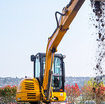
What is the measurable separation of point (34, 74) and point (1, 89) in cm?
931

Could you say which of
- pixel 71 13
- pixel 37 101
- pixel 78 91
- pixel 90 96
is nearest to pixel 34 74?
pixel 37 101

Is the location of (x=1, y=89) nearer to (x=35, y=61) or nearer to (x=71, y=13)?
(x=35, y=61)

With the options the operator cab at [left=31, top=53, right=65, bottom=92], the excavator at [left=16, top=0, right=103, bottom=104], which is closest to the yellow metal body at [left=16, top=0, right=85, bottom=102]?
the excavator at [left=16, top=0, right=103, bottom=104]

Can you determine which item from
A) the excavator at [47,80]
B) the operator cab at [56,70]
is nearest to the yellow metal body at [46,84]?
the excavator at [47,80]

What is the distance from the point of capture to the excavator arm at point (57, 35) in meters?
8.02

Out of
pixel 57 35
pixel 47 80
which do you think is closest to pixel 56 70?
pixel 47 80

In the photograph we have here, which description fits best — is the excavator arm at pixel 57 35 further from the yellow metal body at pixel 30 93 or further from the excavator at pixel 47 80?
the yellow metal body at pixel 30 93

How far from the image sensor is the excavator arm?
26.3ft

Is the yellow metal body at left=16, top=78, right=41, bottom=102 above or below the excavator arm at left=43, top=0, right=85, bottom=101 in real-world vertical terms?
below

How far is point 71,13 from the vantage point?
26.5 ft

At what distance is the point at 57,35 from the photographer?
29.8 ft

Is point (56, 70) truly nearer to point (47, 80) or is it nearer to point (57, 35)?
point (47, 80)

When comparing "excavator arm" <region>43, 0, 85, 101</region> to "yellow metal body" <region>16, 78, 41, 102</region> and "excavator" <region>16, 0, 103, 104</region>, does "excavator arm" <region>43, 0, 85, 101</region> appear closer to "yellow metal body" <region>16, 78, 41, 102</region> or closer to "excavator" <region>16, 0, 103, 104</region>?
"excavator" <region>16, 0, 103, 104</region>

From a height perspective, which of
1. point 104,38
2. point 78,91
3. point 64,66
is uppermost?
point 104,38
